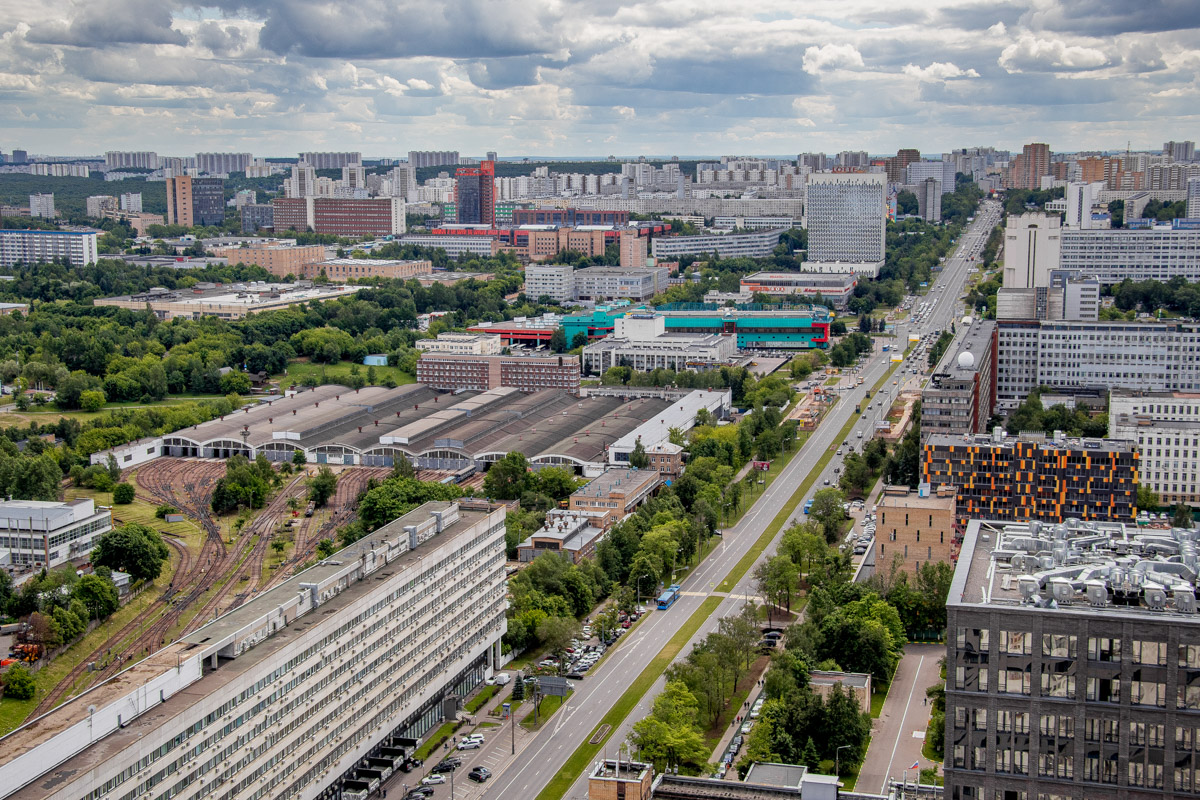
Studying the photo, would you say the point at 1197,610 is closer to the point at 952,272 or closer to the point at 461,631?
the point at 461,631

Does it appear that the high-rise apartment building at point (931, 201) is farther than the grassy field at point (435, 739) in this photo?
Yes

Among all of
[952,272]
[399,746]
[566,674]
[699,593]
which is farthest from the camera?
[952,272]

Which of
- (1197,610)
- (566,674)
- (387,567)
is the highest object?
(1197,610)

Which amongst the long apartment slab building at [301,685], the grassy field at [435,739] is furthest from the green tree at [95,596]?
the grassy field at [435,739]

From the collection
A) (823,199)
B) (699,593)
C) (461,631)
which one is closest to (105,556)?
(461,631)

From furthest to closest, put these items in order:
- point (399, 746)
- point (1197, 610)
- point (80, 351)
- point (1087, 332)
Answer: point (80, 351) → point (1087, 332) → point (399, 746) → point (1197, 610)

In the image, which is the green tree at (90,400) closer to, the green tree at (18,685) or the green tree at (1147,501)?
the green tree at (18,685)

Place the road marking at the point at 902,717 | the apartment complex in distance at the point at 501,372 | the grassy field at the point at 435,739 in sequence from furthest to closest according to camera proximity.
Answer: the apartment complex in distance at the point at 501,372 < the grassy field at the point at 435,739 < the road marking at the point at 902,717

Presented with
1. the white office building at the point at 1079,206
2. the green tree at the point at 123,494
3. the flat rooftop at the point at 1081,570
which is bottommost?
the green tree at the point at 123,494

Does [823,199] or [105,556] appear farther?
[823,199]
